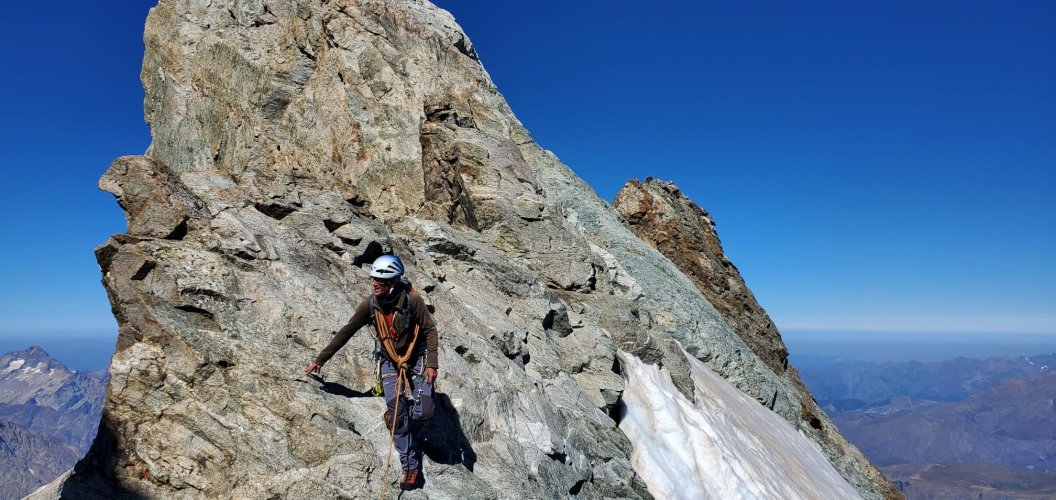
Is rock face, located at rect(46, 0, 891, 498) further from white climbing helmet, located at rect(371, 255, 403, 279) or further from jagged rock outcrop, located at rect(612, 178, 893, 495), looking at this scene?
jagged rock outcrop, located at rect(612, 178, 893, 495)

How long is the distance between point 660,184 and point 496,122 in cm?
1730

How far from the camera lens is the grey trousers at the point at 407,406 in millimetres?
9547

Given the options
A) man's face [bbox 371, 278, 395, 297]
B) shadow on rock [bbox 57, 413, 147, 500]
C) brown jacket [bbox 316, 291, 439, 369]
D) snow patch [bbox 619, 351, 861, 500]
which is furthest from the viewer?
snow patch [bbox 619, 351, 861, 500]

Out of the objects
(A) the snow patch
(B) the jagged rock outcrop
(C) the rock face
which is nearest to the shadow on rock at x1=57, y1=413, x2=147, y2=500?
(C) the rock face

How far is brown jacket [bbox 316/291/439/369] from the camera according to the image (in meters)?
9.66

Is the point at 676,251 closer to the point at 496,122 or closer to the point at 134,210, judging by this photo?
the point at 496,122

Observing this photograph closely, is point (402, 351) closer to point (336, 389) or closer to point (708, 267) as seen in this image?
point (336, 389)

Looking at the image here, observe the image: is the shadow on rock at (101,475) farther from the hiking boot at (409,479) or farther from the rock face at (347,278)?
the hiking boot at (409,479)

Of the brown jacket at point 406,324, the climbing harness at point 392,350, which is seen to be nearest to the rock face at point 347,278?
the climbing harness at point 392,350

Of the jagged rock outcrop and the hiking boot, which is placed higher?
the jagged rock outcrop

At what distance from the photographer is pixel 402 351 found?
980cm

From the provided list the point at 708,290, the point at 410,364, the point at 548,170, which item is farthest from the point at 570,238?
the point at 708,290

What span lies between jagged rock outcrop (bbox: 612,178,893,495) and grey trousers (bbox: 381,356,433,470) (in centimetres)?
2777

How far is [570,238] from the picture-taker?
906 inches
